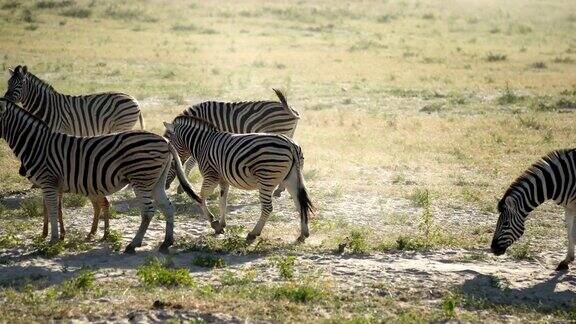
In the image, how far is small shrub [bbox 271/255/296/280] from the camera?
8.80 meters

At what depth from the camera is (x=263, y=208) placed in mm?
10352

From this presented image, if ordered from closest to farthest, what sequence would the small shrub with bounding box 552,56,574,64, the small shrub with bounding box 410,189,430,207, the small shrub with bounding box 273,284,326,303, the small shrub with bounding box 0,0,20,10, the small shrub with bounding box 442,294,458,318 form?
the small shrub with bounding box 442,294,458,318, the small shrub with bounding box 273,284,326,303, the small shrub with bounding box 410,189,430,207, the small shrub with bounding box 552,56,574,64, the small shrub with bounding box 0,0,20,10

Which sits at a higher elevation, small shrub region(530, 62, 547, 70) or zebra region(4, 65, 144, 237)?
small shrub region(530, 62, 547, 70)

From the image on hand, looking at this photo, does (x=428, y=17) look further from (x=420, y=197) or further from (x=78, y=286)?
(x=78, y=286)

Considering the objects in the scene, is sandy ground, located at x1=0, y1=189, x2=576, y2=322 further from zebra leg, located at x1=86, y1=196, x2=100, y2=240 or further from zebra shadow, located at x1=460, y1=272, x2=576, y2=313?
zebra leg, located at x1=86, y1=196, x2=100, y2=240

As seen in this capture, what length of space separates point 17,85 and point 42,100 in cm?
49

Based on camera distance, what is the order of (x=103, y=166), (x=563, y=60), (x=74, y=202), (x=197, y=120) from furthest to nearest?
1. (x=563, y=60)
2. (x=74, y=202)
3. (x=197, y=120)
4. (x=103, y=166)

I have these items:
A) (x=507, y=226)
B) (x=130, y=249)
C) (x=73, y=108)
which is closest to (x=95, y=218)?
(x=130, y=249)

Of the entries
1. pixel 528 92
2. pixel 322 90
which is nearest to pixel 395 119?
pixel 322 90

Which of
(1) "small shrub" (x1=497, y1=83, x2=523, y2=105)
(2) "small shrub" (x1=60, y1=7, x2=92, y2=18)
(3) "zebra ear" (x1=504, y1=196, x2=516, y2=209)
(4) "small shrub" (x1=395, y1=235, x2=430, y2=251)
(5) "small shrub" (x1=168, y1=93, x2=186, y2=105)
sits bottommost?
(4) "small shrub" (x1=395, y1=235, x2=430, y2=251)

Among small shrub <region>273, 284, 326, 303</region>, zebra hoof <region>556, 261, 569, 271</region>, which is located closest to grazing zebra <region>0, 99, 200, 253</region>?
small shrub <region>273, 284, 326, 303</region>

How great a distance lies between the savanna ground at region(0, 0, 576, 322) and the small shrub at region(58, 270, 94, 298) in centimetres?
2

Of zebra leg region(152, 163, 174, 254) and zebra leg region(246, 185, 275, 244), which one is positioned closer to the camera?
zebra leg region(152, 163, 174, 254)

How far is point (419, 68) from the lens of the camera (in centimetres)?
2955
